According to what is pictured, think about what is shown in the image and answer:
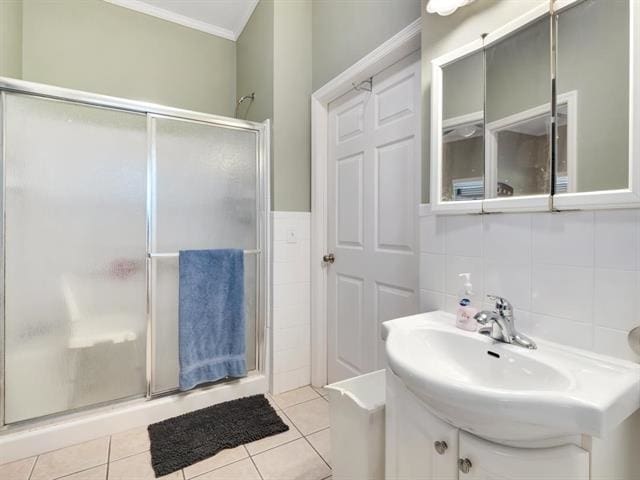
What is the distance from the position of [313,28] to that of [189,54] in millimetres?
1087

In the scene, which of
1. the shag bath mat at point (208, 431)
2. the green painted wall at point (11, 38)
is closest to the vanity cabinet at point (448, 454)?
the shag bath mat at point (208, 431)

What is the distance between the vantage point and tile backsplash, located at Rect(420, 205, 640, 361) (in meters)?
0.78

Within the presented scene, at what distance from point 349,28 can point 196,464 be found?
2379mm

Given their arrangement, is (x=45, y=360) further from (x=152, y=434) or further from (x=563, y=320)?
(x=563, y=320)

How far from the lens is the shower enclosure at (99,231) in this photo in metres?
1.49

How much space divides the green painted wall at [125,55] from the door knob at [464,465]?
109 inches

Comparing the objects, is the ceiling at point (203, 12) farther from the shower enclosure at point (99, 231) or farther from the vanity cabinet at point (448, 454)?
the vanity cabinet at point (448, 454)

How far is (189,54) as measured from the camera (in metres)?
2.56

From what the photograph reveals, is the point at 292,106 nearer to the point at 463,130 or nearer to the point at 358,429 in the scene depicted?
the point at 463,130

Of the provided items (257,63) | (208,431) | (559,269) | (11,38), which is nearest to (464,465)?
(559,269)

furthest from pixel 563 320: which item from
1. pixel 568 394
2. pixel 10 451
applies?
pixel 10 451

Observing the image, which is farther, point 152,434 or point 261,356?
point 261,356

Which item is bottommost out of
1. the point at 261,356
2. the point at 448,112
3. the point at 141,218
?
the point at 261,356

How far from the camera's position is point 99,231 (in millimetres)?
1638
